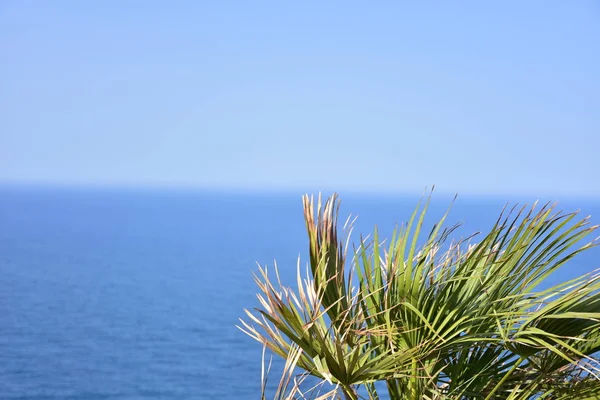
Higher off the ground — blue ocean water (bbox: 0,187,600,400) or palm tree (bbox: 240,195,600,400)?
palm tree (bbox: 240,195,600,400)

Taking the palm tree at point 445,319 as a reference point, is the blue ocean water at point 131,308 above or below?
below

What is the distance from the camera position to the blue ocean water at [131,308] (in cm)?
1777

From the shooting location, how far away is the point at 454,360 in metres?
1.92

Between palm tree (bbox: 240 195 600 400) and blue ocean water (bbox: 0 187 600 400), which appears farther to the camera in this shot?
blue ocean water (bbox: 0 187 600 400)

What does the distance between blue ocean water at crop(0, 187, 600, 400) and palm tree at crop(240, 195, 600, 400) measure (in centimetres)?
656

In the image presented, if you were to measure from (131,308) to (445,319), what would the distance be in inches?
931

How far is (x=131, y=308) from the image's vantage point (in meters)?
24.7

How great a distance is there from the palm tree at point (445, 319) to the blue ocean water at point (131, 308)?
656 cm

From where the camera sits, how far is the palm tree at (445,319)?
5.52 feet

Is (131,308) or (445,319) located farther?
(131,308)

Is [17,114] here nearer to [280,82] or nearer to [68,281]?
[280,82]

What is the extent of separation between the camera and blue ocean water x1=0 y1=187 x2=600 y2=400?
699 inches

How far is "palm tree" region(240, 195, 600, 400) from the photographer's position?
1.68m

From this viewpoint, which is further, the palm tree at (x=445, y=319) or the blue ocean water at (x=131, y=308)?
the blue ocean water at (x=131, y=308)
